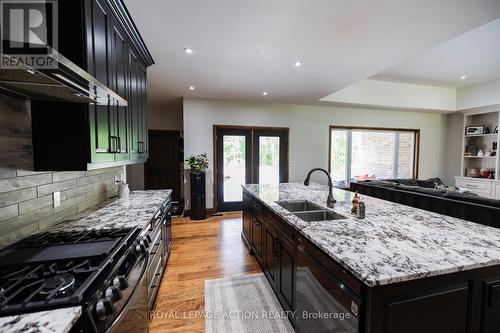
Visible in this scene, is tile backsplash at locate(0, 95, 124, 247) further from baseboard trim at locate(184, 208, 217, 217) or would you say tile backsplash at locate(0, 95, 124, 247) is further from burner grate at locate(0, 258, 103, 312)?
baseboard trim at locate(184, 208, 217, 217)

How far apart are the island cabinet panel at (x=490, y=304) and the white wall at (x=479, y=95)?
6.32 metres

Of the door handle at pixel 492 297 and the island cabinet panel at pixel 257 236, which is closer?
the door handle at pixel 492 297

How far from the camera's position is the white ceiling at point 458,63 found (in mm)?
3160

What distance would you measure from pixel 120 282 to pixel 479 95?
26.1 feet

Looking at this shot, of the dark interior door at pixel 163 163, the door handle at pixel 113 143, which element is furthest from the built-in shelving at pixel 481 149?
the dark interior door at pixel 163 163

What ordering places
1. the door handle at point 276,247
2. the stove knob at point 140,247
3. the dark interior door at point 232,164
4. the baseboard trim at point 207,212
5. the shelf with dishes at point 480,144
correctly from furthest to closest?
the shelf with dishes at point 480,144, the dark interior door at point 232,164, the baseboard trim at point 207,212, the door handle at point 276,247, the stove knob at point 140,247

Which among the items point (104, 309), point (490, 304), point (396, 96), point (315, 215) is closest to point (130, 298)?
point (104, 309)

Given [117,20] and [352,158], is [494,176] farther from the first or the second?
[117,20]

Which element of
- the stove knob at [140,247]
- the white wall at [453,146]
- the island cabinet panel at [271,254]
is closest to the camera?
the stove knob at [140,247]

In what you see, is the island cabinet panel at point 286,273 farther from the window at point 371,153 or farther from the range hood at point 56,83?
the window at point 371,153

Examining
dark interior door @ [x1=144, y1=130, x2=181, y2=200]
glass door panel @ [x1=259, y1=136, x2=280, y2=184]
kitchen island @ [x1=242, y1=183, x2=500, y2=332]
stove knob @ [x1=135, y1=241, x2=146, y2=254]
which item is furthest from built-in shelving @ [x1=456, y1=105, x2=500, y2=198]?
dark interior door @ [x1=144, y1=130, x2=181, y2=200]

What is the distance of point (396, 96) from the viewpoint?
548cm

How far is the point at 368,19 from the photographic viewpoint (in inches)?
80.4

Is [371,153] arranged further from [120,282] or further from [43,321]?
[43,321]
